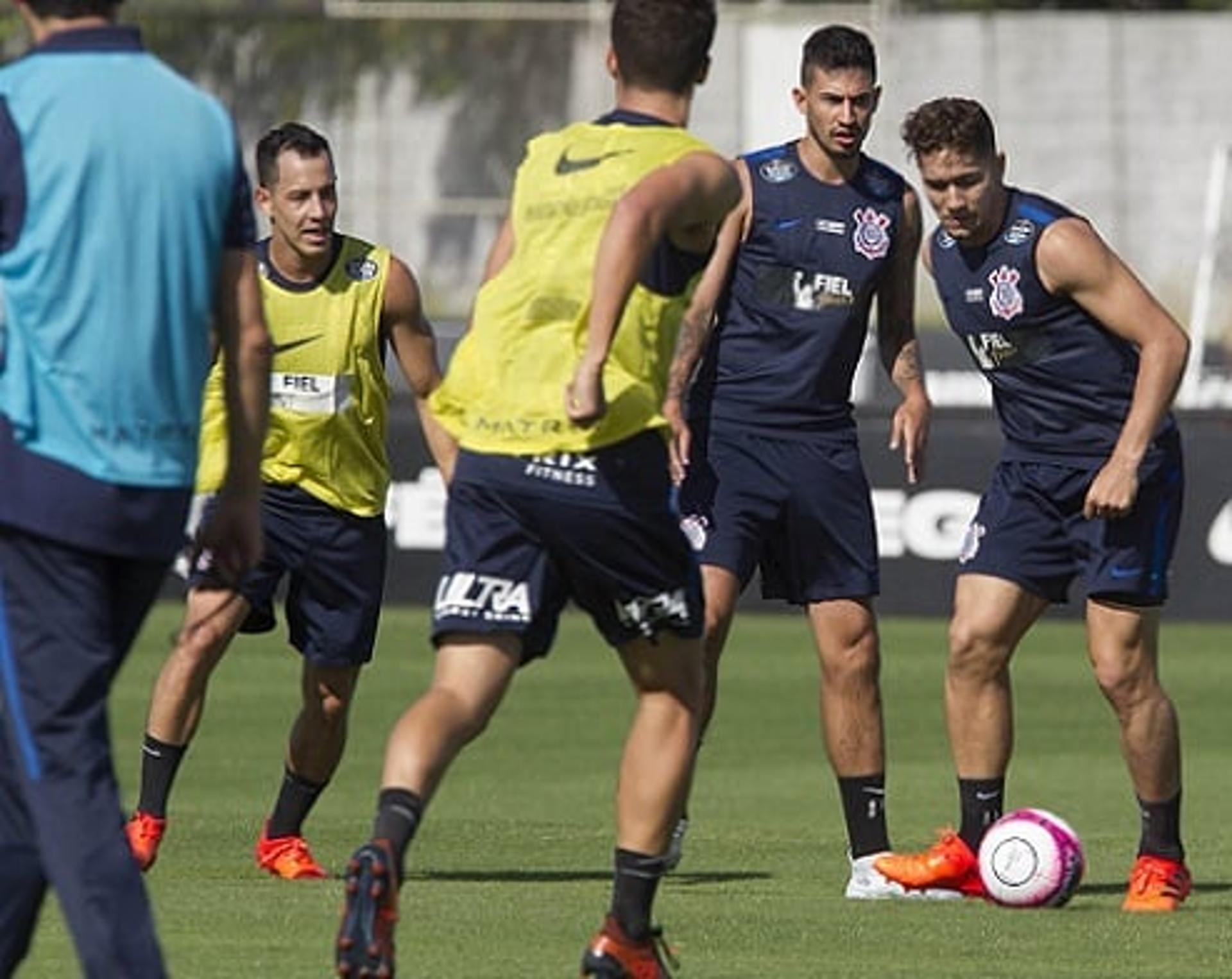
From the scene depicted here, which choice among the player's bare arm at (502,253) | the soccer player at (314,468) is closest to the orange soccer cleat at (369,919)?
the player's bare arm at (502,253)

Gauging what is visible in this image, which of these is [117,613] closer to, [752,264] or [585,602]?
[585,602]

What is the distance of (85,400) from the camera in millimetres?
6676

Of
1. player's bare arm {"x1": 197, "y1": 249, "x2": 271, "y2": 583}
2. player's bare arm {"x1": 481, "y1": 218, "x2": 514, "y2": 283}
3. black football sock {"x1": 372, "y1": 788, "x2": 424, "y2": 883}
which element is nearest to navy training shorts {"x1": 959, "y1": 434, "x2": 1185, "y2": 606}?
player's bare arm {"x1": 481, "y1": 218, "x2": 514, "y2": 283}

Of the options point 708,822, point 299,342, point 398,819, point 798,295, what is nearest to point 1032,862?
point 798,295

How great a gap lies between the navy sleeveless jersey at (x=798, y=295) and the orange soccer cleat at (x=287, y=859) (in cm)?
178

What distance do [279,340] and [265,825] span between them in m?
1.50

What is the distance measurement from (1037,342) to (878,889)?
1.63 meters

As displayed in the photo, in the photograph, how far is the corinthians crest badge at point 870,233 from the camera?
11.0 meters

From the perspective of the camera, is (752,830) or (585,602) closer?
(585,602)

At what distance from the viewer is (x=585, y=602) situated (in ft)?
26.8

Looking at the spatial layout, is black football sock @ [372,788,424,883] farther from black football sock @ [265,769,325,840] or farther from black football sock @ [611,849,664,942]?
black football sock @ [265,769,325,840]

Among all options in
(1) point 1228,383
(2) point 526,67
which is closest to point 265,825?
(1) point 1228,383

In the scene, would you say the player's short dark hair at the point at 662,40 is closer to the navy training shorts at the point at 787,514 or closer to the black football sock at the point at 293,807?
the navy training shorts at the point at 787,514

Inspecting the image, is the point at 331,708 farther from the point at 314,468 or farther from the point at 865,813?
the point at 865,813
